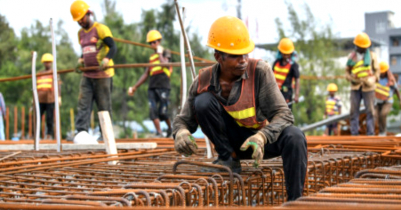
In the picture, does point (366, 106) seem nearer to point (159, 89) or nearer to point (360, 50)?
point (360, 50)

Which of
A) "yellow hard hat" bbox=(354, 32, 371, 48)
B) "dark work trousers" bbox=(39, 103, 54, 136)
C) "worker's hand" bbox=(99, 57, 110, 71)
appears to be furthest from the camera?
"dark work trousers" bbox=(39, 103, 54, 136)

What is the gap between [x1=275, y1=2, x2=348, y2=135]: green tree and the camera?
27.9 metres

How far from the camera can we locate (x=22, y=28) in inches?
1232

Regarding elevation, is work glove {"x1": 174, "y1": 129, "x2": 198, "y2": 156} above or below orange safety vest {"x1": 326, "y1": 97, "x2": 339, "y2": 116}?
above

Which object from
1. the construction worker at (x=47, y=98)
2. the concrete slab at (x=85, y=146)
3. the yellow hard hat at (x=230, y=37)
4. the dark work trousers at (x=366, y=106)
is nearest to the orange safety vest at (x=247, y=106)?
the yellow hard hat at (x=230, y=37)

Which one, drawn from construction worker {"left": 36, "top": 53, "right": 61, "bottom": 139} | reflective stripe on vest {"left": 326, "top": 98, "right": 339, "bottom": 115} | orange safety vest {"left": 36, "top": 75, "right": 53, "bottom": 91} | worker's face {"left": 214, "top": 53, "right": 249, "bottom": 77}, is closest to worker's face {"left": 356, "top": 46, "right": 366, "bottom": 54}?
construction worker {"left": 36, "top": 53, "right": 61, "bottom": 139}

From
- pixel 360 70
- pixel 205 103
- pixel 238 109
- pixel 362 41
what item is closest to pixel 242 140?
pixel 238 109

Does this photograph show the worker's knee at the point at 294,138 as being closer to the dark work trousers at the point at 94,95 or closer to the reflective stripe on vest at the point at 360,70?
the dark work trousers at the point at 94,95

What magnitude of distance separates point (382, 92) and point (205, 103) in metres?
8.84

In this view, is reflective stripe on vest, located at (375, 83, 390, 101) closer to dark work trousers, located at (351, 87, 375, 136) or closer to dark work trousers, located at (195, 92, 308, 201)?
dark work trousers, located at (351, 87, 375, 136)

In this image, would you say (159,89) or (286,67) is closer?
(286,67)

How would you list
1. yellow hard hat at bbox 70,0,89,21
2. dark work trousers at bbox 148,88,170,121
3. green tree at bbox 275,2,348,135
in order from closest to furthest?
yellow hard hat at bbox 70,0,89,21 → dark work trousers at bbox 148,88,170,121 → green tree at bbox 275,2,348,135

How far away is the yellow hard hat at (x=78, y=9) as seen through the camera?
7.07 meters

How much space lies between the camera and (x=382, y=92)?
38.4 ft
